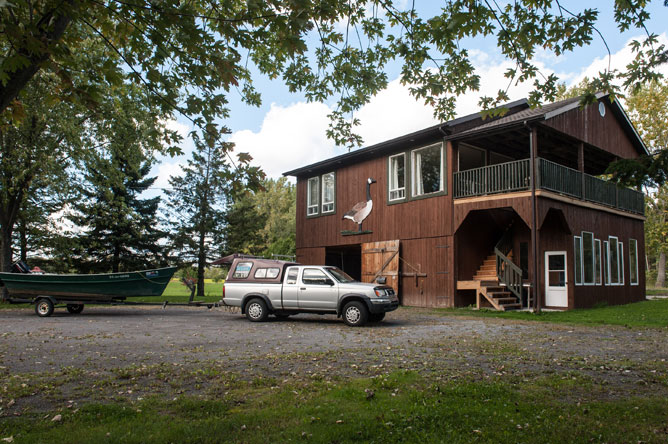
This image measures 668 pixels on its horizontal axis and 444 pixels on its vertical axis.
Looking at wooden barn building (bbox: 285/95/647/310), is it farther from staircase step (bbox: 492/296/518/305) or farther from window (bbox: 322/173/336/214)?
window (bbox: 322/173/336/214)

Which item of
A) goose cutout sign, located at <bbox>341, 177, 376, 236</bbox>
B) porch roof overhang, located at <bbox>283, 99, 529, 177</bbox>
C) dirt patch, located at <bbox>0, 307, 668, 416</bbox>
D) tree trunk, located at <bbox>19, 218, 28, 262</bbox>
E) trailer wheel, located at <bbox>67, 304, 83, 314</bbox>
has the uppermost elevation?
porch roof overhang, located at <bbox>283, 99, 529, 177</bbox>

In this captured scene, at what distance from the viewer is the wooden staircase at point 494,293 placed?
56.4 ft

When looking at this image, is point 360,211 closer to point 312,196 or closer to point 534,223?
point 312,196

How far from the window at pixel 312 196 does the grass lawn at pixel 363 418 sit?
2006 centimetres

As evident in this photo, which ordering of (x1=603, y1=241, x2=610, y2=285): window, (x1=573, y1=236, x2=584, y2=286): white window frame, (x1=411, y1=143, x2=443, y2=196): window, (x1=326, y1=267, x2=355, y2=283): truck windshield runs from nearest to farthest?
(x1=326, y1=267, x2=355, y2=283): truck windshield
(x1=573, y1=236, x2=584, y2=286): white window frame
(x1=411, y1=143, x2=443, y2=196): window
(x1=603, y1=241, x2=610, y2=285): window

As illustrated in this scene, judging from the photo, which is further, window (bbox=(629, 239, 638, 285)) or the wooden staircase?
window (bbox=(629, 239, 638, 285))

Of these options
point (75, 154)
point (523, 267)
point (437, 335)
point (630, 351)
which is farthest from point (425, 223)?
point (75, 154)

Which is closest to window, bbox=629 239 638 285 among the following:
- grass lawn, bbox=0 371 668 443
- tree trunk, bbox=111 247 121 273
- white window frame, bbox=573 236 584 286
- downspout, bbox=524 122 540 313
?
white window frame, bbox=573 236 584 286

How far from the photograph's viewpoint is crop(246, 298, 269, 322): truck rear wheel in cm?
1373

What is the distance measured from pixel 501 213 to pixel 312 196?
394 inches

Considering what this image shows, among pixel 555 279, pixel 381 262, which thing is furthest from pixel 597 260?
pixel 381 262

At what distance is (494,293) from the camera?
17.5 m

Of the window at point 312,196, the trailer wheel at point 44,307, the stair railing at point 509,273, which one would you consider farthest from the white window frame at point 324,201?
the trailer wheel at point 44,307

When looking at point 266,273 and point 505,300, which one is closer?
point 266,273
